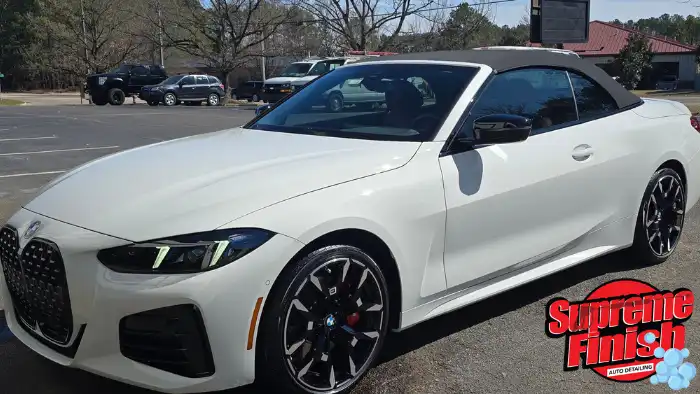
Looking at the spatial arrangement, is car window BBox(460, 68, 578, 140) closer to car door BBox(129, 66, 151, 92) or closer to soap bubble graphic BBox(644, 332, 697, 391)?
soap bubble graphic BBox(644, 332, 697, 391)

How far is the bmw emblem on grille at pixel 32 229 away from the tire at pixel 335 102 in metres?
1.85

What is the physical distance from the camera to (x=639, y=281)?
448 cm

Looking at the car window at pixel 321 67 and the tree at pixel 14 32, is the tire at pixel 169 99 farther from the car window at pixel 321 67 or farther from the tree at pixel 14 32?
the tree at pixel 14 32

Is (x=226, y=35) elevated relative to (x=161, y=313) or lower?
elevated

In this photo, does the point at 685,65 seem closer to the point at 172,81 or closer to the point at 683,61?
the point at 683,61

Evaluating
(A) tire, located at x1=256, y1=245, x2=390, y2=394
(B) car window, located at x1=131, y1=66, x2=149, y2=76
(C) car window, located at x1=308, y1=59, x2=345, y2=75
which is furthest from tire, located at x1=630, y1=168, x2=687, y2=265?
(B) car window, located at x1=131, y1=66, x2=149, y2=76

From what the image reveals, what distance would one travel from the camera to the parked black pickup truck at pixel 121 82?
1329 inches

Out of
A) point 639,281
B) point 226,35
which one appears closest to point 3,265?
point 639,281

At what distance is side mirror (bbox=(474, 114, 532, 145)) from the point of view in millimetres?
3451

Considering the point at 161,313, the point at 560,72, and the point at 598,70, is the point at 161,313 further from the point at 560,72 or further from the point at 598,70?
the point at 598,70

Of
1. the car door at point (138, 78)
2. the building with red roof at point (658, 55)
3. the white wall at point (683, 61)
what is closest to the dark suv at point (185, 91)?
the car door at point (138, 78)

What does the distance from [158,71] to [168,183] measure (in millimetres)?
35481

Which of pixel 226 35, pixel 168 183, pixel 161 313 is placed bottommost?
pixel 161 313

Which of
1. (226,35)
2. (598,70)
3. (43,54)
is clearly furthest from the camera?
(43,54)
